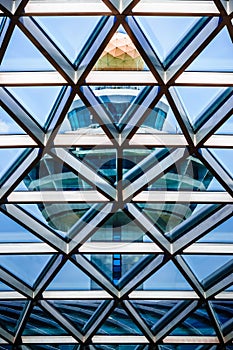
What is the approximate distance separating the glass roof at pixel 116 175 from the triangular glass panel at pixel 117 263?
89 millimetres

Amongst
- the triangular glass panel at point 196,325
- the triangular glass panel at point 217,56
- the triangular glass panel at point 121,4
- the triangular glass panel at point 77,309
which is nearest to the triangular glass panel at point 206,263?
the triangular glass panel at point 196,325

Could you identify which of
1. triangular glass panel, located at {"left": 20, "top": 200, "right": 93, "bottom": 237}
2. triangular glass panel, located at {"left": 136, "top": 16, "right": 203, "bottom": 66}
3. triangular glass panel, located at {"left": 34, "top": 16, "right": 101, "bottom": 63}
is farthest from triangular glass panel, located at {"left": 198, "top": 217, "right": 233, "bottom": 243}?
triangular glass panel, located at {"left": 34, "top": 16, "right": 101, "bottom": 63}

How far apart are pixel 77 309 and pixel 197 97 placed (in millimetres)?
14651

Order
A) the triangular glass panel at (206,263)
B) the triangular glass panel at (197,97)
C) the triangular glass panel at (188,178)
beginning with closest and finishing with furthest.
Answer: the triangular glass panel at (197,97) < the triangular glass panel at (188,178) < the triangular glass panel at (206,263)

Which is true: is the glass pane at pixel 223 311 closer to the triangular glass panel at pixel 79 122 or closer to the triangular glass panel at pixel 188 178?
the triangular glass panel at pixel 188 178

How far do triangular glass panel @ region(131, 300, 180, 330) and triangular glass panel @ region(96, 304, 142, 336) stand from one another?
2.48 feet

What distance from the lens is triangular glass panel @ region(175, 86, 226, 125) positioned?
931 inches

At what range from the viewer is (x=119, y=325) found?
119 ft

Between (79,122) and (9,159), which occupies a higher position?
(9,159)

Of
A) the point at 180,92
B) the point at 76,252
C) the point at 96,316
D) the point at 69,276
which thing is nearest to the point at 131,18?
the point at 180,92

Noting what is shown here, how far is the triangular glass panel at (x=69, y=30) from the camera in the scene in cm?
2141

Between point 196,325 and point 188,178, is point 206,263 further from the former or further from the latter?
point 188,178

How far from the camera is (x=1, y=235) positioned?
99.7 feet

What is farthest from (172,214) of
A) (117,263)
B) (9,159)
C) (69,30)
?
(69,30)
